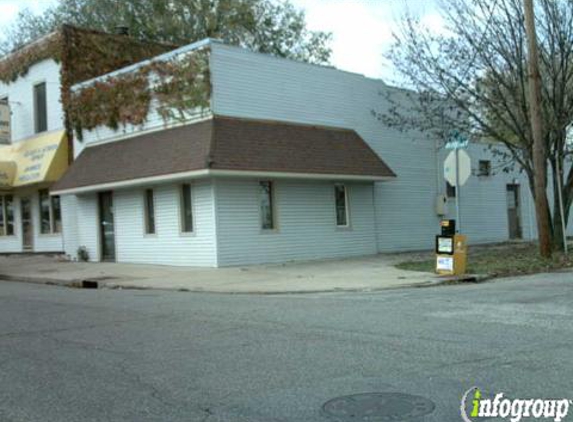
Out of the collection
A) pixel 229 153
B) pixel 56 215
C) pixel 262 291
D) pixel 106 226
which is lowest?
pixel 262 291

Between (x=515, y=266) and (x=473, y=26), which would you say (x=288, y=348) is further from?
(x=473, y=26)

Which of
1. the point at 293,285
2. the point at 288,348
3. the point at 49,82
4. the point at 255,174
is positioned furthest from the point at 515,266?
the point at 49,82

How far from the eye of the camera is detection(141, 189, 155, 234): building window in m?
21.7

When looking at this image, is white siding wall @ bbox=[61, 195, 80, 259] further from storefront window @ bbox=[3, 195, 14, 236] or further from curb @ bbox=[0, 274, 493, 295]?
curb @ bbox=[0, 274, 493, 295]

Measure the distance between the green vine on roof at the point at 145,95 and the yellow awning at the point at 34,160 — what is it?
1221 mm

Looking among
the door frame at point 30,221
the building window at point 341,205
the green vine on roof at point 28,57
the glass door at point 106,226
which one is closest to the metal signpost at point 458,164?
the building window at point 341,205

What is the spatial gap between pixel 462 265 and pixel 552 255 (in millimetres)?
4023

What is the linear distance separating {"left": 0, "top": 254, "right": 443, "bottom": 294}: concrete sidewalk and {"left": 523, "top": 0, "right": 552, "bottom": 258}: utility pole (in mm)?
4017

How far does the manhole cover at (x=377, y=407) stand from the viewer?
533cm

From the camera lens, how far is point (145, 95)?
70.6 feet

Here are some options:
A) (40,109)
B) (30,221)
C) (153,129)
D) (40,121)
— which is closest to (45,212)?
(30,221)

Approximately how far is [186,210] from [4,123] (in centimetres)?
1003

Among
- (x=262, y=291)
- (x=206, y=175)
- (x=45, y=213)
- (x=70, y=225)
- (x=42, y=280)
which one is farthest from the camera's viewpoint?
(x=45, y=213)

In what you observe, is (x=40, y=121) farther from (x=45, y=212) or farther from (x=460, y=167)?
(x=460, y=167)
